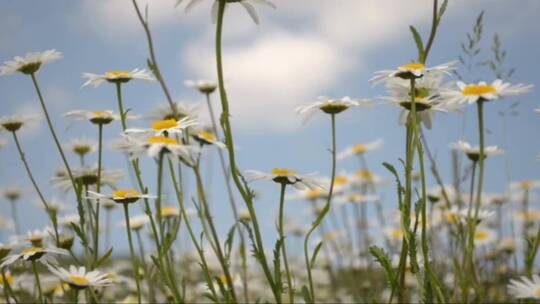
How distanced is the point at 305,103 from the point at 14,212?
8.09 ft

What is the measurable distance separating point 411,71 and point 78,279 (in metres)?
1.08

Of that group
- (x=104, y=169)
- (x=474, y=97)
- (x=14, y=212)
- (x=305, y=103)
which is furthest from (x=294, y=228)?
(x=474, y=97)

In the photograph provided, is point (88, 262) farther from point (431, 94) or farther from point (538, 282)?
point (538, 282)

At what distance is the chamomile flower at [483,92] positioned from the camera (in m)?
1.55

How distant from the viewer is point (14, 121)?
7.90 feet

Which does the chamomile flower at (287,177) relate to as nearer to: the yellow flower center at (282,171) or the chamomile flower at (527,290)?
the yellow flower center at (282,171)

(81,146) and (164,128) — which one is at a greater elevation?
(164,128)

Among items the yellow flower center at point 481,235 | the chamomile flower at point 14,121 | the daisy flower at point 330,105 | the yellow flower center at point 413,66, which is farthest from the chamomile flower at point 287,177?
the yellow flower center at point 481,235

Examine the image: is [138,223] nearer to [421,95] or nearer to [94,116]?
[94,116]

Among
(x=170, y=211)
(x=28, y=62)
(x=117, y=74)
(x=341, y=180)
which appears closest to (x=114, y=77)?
(x=117, y=74)

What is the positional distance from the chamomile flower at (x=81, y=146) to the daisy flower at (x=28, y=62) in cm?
74

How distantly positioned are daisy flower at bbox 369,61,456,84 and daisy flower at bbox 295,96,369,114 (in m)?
0.18

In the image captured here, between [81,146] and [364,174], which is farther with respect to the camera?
[364,174]

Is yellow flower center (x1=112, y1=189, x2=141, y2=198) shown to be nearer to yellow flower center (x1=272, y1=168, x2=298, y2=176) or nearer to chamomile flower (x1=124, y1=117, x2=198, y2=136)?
chamomile flower (x1=124, y1=117, x2=198, y2=136)
